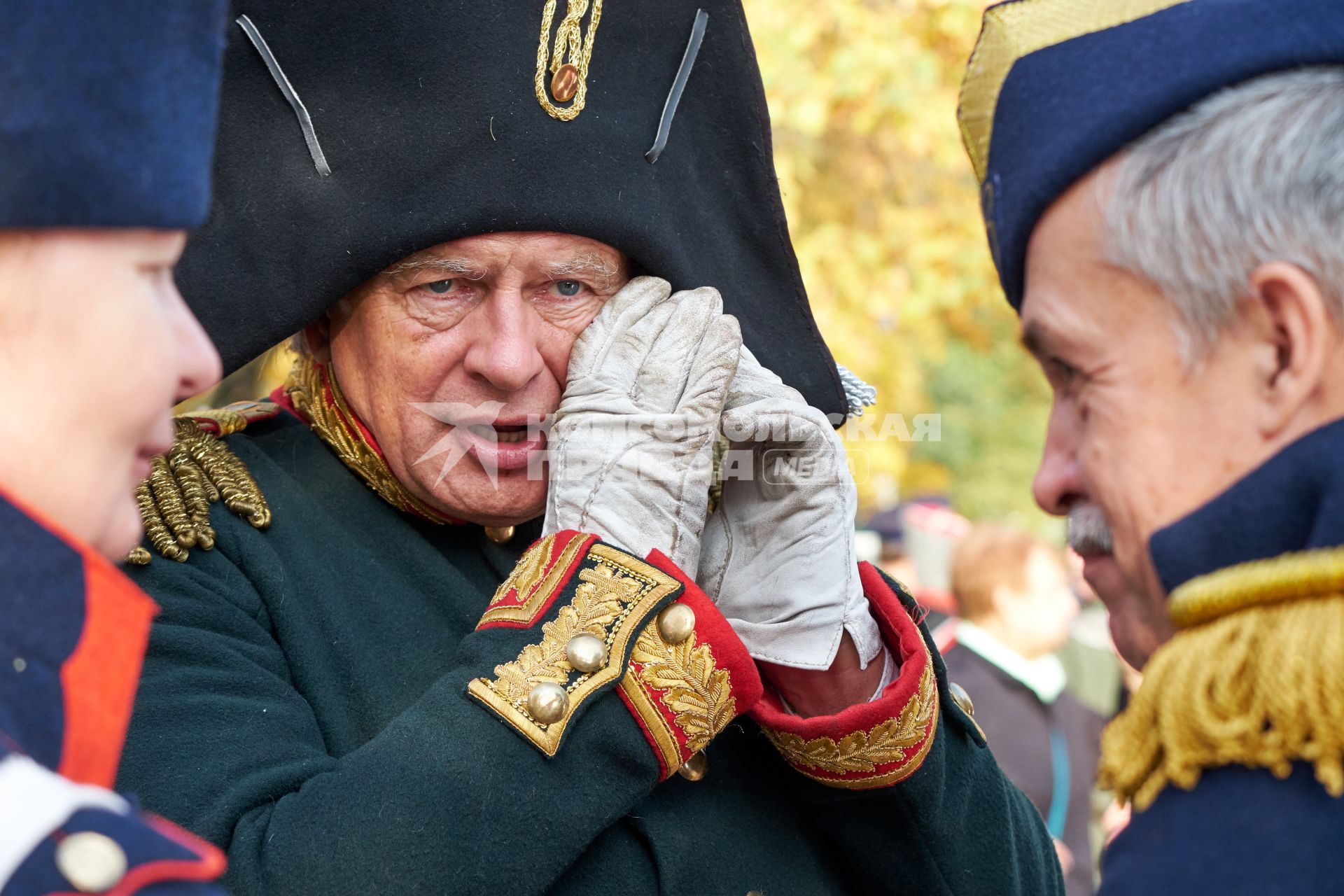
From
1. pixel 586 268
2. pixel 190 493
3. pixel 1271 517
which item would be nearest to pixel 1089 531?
pixel 1271 517

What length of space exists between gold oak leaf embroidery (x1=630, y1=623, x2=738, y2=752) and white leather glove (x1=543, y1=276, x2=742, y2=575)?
0.73ft

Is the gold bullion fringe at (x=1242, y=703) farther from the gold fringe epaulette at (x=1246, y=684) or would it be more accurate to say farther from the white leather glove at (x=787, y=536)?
the white leather glove at (x=787, y=536)

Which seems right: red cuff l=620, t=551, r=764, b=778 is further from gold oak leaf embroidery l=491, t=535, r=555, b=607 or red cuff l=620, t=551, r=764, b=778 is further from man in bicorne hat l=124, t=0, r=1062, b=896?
gold oak leaf embroidery l=491, t=535, r=555, b=607

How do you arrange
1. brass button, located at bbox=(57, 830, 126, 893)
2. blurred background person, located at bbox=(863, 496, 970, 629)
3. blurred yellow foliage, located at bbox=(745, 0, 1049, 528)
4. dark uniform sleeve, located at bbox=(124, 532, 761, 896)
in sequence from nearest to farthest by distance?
brass button, located at bbox=(57, 830, 126, 893)
dark uniform sleeve, located at bbox=(124, 532, 761, 896)
blurred yellow foliage, located at bbox=(745, 0, 1049, 528)
blurred background person, located at bbox=(863, 496, 970, 629)

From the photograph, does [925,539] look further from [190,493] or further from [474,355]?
[190,493]

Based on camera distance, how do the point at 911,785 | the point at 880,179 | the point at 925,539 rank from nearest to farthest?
the point at 911,785
the point at 880,179
the point at 925,539

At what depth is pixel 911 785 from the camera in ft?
7.26

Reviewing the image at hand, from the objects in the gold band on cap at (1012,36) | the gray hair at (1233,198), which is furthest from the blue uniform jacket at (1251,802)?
the gold band on cap at (1012,36)

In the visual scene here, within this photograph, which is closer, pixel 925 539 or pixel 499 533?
pixel 499 533

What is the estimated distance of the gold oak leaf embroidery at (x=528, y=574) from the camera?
2.04 m

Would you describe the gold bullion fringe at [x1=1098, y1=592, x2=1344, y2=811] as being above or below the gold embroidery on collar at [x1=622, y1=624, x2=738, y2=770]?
above

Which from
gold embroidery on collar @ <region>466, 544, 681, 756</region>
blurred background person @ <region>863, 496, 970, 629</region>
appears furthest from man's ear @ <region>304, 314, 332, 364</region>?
blurred background person @ <region>863, 496, 970, 629</region>

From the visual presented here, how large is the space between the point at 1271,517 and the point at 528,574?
3.64ft

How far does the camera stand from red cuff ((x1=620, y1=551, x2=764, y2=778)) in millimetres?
1970
